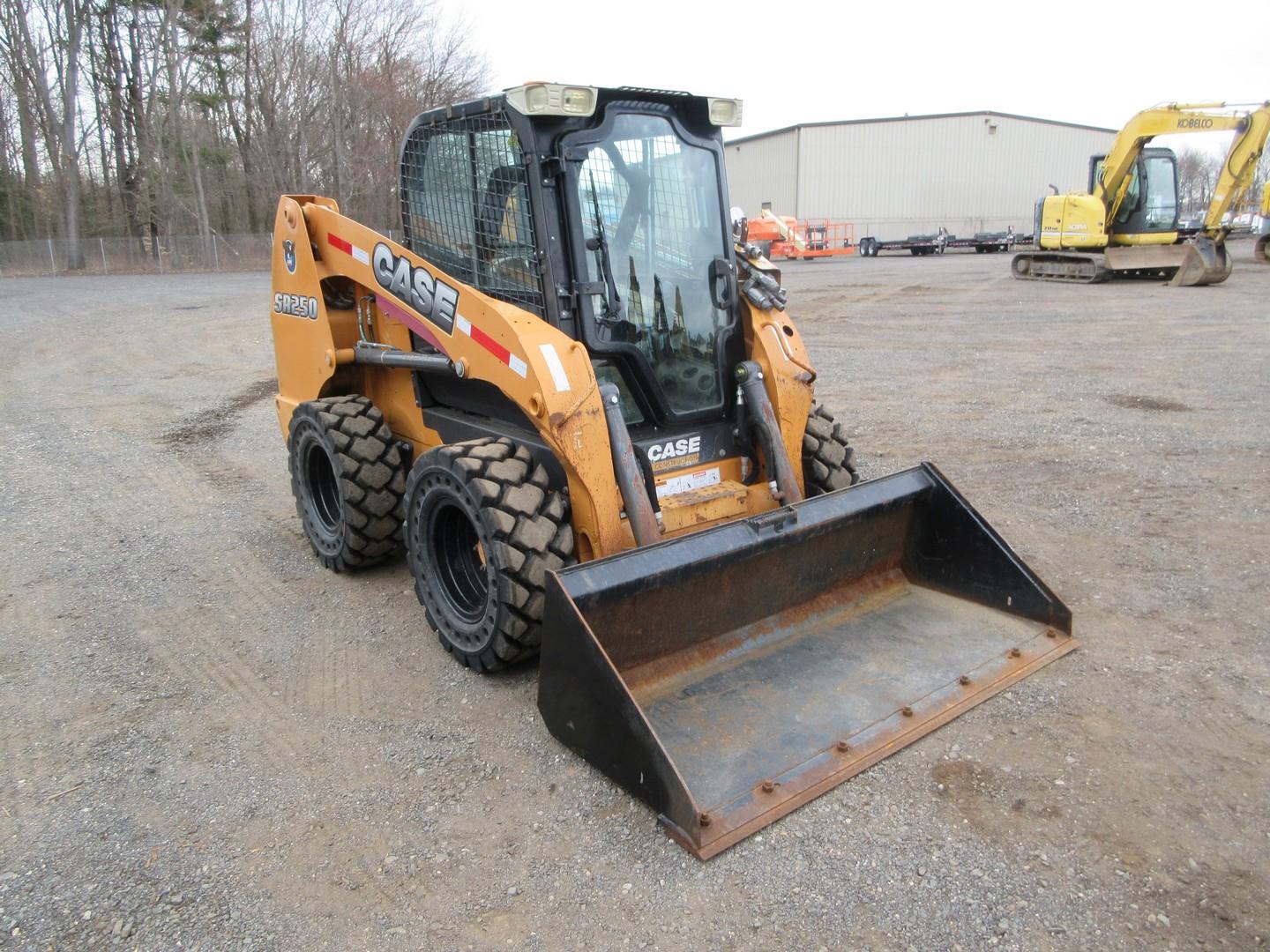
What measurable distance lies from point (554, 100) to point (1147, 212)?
20.2m

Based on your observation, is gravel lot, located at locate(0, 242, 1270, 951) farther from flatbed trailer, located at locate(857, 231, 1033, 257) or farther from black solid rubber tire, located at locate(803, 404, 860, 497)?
flatbed trailer, located at locate(857, 231, 1033, 257)

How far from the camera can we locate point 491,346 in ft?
12.5

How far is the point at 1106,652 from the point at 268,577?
4215mm

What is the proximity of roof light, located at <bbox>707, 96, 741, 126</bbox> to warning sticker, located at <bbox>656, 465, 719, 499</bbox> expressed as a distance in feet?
5.19

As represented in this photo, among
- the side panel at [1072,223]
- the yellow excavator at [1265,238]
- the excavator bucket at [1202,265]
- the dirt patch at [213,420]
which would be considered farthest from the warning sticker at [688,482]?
the yellow excavator at [1265,238]

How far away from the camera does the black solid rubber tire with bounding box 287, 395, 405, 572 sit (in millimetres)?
4836

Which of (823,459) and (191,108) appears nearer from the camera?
(823,459)

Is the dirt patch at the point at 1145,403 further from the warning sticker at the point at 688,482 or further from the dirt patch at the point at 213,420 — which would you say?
the dirt patch at the point at 213,420

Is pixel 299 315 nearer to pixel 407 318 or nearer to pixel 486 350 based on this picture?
pixel 407 318

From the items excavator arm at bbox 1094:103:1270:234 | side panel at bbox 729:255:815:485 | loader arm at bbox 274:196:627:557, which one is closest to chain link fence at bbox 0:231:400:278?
excavator arm at bbox 1094:103:1270:234

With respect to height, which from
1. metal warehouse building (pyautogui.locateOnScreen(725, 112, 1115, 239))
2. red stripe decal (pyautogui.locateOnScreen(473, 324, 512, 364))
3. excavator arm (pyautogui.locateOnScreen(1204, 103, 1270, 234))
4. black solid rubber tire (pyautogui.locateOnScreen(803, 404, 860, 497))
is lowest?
black solid rubber tire (pyautogui.locateOnScreen(803, 404, 860, 497))

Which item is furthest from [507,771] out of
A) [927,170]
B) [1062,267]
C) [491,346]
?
[927,170]

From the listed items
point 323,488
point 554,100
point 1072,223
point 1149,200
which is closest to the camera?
point 554,100

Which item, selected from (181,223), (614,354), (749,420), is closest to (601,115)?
(614,354)
